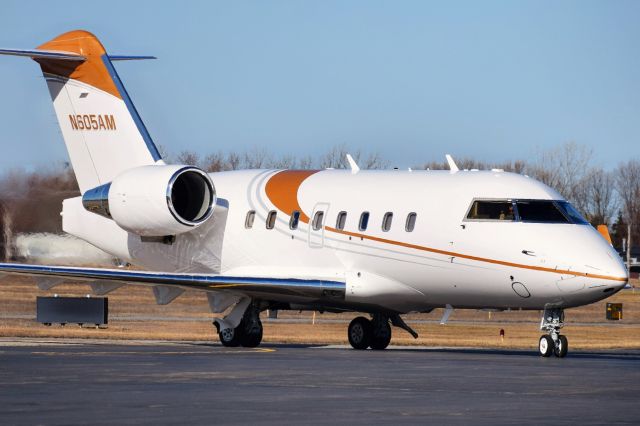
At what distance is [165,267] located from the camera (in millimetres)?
30938

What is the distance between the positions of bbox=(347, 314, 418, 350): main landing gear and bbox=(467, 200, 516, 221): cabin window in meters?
4.30

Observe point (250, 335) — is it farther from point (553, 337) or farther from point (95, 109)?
point (553, 337)

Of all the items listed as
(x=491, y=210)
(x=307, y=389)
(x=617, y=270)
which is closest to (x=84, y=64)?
(x=491, y=210)

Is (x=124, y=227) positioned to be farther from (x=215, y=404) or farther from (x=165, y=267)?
(x=215, y=404)

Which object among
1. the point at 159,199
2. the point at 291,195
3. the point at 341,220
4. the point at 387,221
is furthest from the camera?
the point at 291,195

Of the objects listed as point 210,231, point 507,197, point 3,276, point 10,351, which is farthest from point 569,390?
point 3,276

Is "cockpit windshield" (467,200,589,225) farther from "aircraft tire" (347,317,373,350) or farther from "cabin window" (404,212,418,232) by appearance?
"aircraft tire" (347,317,373,350)

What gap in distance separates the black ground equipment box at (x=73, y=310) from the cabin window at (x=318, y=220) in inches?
571

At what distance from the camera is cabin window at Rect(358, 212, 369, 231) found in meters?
27.3

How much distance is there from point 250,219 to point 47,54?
599 cm

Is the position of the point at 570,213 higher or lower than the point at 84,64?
lower

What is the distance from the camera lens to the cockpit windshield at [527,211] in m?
25.1

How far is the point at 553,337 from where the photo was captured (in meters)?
24.7

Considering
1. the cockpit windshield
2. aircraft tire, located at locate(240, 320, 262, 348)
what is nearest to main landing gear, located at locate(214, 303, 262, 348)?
aircraft tire, located at locate(240, 320, 262, 348)
